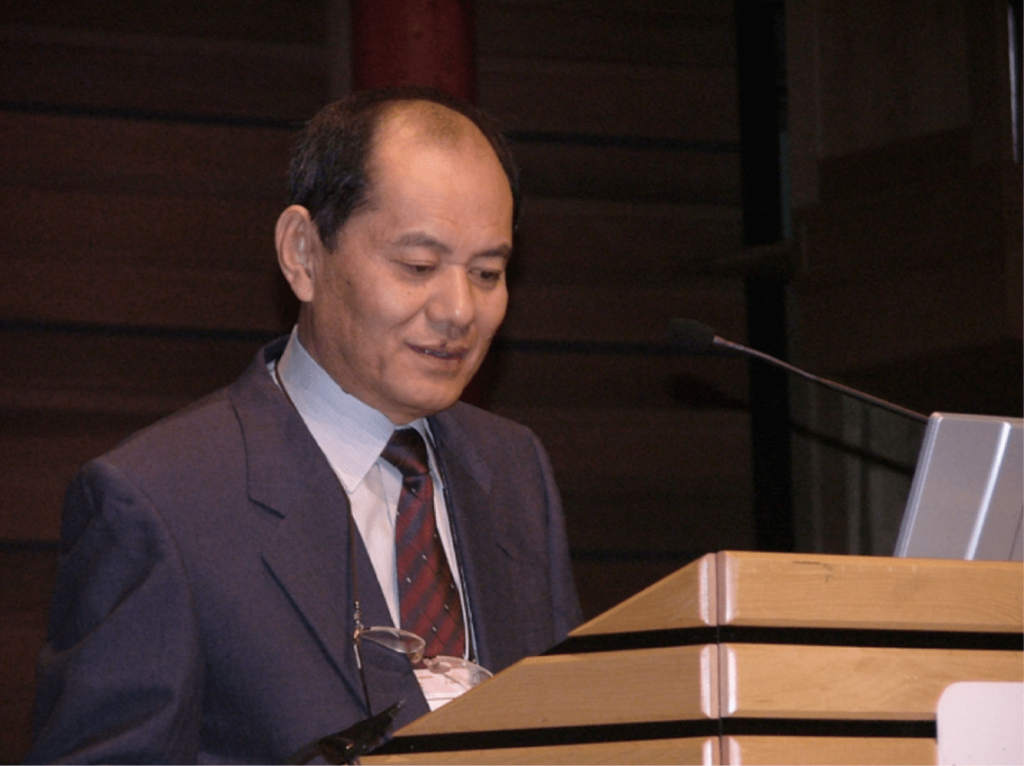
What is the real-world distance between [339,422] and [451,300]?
245mm

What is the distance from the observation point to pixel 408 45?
3.43 meters

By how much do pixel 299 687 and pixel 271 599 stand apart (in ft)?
0.39

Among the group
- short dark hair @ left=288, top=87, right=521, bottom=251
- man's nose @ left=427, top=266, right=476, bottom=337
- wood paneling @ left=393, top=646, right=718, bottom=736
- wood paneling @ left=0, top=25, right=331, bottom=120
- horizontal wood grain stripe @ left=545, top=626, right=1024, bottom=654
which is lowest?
wood paneling @ left=393, top=646, right=718, bottom=736

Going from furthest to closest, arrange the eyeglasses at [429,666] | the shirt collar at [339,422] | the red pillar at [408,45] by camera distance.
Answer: the red pillar at [408,45]
the shirt collar at [339,422]
the eyeglasses at [429,666]

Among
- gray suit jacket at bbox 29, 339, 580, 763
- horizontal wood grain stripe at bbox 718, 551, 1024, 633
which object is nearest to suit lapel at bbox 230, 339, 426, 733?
gray suit jacket at bbox 29, 339, 580, 763

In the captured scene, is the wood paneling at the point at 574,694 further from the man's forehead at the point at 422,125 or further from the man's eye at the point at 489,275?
the man's forehead at the point at 422,125

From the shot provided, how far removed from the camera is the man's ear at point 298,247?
1951 millimetres

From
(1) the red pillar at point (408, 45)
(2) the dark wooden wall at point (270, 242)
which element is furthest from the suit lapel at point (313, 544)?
(2) the dark wooden wall at point (270, 242)

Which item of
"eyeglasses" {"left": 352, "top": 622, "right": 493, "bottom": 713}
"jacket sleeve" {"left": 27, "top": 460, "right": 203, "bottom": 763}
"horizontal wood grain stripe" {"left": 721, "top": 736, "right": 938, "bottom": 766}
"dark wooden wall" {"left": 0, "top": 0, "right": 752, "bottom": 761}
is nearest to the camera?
"horizontal wood grain stripe" {"left": 721, "top": 736, "right": 938, "bottom": 766}

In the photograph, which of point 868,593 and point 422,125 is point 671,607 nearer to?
point 868,593

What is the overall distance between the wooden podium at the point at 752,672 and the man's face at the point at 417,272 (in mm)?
761

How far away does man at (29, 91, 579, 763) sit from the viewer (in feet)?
5.01

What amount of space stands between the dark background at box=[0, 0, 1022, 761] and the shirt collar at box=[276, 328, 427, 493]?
1.84 m

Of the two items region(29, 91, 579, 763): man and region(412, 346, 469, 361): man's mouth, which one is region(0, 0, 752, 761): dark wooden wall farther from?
region(412, 346, 469, 361): man's mouth
